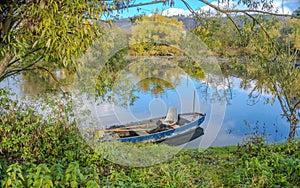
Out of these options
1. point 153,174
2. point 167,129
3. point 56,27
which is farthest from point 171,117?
point 56,27

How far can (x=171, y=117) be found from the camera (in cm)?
605

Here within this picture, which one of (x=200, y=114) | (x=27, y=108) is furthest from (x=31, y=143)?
(x=200, y=114)

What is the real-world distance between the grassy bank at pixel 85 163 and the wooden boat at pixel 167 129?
61.3 inches

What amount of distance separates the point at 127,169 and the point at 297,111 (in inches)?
141

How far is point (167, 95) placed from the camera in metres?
5.68

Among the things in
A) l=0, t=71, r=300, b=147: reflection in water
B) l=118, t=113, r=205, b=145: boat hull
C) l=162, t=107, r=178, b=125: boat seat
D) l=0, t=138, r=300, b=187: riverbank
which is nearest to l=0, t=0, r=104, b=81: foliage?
l=0, t=138, r=300, b=187: riverbank

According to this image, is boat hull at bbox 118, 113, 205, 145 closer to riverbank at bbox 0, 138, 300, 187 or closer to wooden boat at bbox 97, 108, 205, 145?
wooden boat at bbox 97, 108, 205, 145

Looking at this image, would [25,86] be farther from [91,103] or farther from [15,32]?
[15,32]

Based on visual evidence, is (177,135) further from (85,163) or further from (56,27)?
(56,27)

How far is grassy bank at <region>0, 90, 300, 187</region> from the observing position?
2.11 m

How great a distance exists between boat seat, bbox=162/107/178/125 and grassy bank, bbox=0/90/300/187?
189cm

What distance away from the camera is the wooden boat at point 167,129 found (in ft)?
17.7

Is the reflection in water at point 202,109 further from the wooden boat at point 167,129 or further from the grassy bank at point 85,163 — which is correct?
the grassy bank at point 85,163

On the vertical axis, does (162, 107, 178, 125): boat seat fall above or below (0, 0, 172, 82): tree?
below
